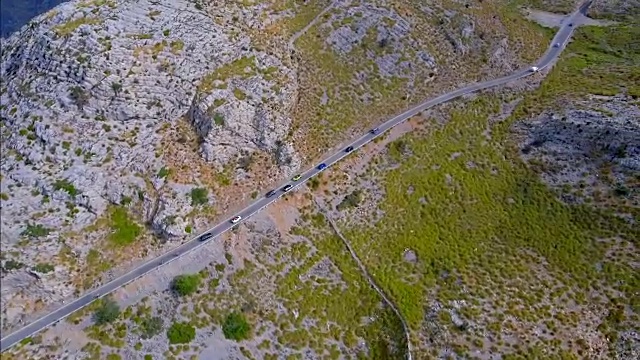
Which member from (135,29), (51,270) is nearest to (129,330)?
(51,270)

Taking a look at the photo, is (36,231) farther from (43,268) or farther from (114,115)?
(114,115)

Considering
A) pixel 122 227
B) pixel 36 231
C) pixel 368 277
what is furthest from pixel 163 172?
pixel 368 277

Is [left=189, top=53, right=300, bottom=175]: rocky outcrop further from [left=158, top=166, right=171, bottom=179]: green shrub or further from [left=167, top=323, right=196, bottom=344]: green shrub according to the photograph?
[left=167, top=323, right=196, bottom=344]: green shrub

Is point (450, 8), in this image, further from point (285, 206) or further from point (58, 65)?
point (58, 65)

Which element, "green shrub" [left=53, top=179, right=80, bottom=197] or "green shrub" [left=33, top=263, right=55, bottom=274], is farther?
"green shrub" [left=53, top=179, right=80, bottom=197]

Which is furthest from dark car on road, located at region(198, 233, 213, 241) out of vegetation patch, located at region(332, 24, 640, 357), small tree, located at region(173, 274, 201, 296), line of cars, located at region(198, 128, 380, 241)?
vegetation patch, located at region(332, 24, 640, 357)

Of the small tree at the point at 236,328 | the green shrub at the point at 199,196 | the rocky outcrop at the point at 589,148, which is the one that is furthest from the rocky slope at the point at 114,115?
the rocky outcrop at the point at 589,148

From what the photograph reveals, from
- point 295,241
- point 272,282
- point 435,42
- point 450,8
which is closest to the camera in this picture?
point 272,282
